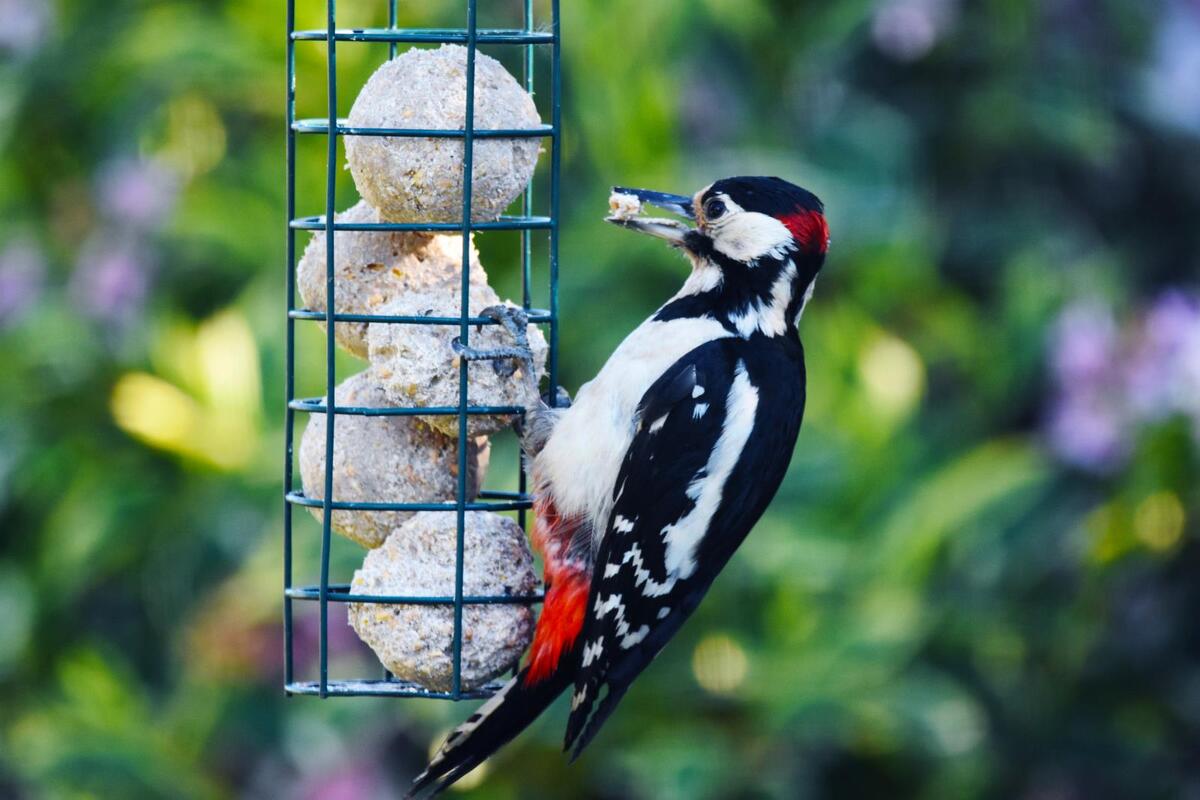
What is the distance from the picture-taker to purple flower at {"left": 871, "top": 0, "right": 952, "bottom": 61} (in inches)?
219

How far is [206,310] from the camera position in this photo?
559cm

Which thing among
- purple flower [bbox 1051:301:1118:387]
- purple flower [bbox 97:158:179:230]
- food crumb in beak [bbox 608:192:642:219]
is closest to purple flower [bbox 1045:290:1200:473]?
purple flower [bbox 1051:301:1118:387]

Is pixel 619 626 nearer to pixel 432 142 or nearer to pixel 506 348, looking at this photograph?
pixel 506 348

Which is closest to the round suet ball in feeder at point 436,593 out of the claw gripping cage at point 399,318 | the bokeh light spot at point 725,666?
the claw gripping cage at point 399,318

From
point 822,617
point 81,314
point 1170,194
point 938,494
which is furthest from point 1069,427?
point 81,314

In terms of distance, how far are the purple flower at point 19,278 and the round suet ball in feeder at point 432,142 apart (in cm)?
287

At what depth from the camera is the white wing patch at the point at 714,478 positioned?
3133mm

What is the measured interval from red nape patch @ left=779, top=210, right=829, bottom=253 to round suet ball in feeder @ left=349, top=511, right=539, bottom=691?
2.47 feet

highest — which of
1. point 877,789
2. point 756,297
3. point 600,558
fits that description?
point 756,297

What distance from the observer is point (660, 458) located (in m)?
3.14

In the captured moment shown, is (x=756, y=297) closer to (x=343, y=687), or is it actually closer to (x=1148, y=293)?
(x=343, y=687)

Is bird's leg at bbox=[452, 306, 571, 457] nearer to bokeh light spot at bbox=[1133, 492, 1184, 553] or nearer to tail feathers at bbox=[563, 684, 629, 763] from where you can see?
tail feathers at bbox=[563, 684, 629, 763]

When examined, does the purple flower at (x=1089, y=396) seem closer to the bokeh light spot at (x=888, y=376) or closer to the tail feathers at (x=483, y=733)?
the bokeh light spot at (x=888, y=376)

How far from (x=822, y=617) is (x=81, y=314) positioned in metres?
2.32
